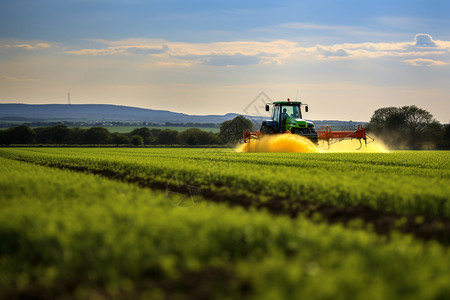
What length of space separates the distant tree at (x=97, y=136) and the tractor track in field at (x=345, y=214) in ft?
297

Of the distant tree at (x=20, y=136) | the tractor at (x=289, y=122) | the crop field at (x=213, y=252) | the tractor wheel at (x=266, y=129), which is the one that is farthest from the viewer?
the distant tree at (x=20, y=136)

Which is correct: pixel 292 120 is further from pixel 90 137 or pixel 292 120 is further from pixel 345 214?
pixel 90 137

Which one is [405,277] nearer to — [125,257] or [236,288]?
[236,288]

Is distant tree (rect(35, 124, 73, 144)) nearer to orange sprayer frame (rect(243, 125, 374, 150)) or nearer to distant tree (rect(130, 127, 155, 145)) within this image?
distant tree (rect(130, 127, 155, 145))

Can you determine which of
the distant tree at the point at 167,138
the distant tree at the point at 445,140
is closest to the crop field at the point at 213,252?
the distant tree at the point at 445,140

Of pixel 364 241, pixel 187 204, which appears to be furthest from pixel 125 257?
pixel 187 204

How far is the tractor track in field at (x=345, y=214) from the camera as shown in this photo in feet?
35.0

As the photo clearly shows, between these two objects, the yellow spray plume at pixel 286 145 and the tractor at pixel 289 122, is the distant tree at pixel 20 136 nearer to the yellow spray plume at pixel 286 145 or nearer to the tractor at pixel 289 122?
the yellow spray plume at pixel 286 145

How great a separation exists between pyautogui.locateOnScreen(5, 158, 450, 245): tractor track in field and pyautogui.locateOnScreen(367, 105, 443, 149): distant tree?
75830 mm

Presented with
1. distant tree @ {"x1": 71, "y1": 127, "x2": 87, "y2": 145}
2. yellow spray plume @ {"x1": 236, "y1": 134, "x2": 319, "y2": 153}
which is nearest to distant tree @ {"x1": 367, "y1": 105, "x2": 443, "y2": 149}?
yellow spray plume @ {"x1": 236, "y1": 134, "x2": 319, "y2": 153}

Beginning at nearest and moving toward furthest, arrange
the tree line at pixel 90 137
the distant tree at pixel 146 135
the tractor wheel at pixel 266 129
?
1. the tractor wheel at pixel 266 129
2. the tree line at pixel 90 137
3. the distant tree at pixel 146 135

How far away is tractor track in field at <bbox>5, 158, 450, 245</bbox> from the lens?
35.0ft

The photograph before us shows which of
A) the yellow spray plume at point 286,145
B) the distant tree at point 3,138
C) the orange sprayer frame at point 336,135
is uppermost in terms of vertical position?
the orange sprayer frame at point 336,135

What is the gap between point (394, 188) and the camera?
45.6ft
